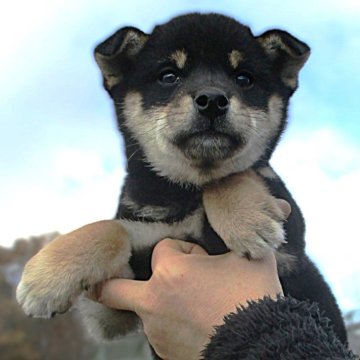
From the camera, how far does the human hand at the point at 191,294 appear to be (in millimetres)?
2396

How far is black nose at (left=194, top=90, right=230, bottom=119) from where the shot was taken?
278 cm

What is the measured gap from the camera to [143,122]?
317 centimetres

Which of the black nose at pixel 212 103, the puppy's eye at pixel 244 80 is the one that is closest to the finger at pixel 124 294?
the black nose at pixel 212 103

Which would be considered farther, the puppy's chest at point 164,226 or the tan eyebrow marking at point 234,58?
the tan eyebrow marking at point 234,58

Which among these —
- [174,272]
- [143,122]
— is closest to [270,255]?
[174,272]

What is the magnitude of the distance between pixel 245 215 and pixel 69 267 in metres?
0.80

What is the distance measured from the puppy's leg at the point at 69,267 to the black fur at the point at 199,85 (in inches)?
8.1

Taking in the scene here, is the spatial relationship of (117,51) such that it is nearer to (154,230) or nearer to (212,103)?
(212,103)

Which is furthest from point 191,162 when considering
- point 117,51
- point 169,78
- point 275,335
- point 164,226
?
point 275,335

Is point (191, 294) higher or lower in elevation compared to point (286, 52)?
lower

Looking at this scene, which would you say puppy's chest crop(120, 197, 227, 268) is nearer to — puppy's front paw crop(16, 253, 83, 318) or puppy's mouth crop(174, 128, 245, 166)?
puppy's mouth crop(174, 128, 245, 166)

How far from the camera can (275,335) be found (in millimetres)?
1926

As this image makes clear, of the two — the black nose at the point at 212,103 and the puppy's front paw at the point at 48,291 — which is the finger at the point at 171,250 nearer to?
the puppy's front paw at the point at 48,291

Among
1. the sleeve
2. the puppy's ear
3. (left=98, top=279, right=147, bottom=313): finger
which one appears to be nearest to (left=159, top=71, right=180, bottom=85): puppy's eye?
the puppy's ear
